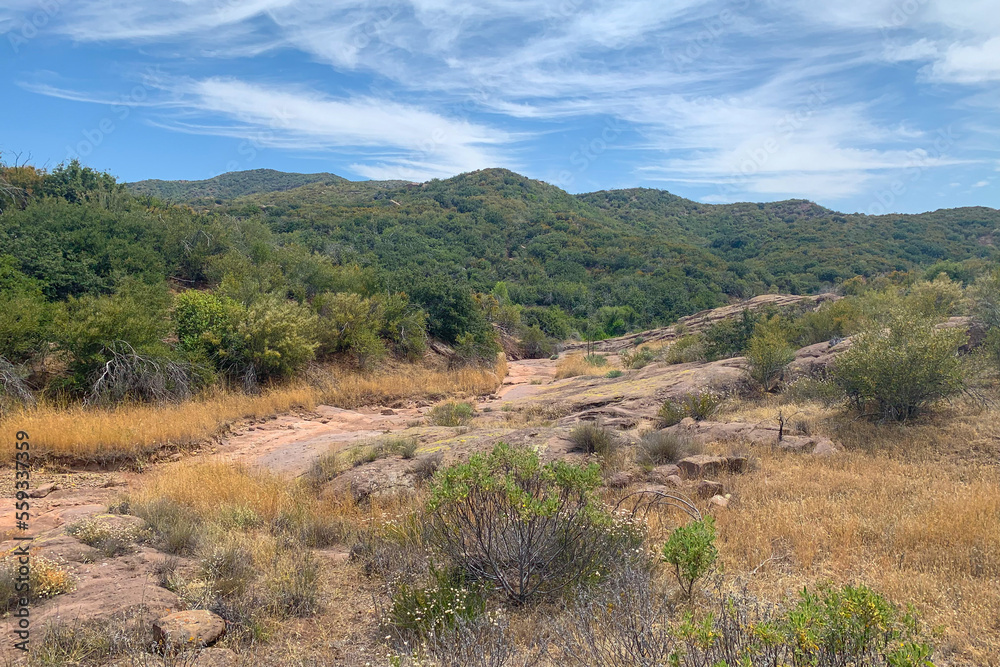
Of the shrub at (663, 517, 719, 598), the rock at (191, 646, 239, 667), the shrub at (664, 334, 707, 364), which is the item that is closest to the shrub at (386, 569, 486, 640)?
the rock at (191, 646, 239, 667)

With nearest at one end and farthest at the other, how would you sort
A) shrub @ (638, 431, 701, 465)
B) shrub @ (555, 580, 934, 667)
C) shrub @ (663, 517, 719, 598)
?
shrub @ (555, 580, 934, 667) → shrub @ (663, 517, 719, 598) → shrub @ (638, 431, 701, 465)

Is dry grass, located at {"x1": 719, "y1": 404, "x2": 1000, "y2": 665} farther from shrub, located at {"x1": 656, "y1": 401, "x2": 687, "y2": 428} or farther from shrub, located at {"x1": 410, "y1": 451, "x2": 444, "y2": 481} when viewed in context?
shrub, located at {"x1": 410, "y1": 451, "x2": 444, "y2": 481}

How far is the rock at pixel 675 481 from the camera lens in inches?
259

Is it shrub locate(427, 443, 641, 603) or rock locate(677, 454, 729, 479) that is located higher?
shrub locate(427, 443, 641, 603)

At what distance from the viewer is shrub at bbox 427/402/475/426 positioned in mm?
12227

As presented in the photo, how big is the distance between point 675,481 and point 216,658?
527cm

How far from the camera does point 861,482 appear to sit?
20.7ft

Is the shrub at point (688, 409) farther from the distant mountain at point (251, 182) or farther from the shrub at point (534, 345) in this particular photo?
the distant mountain at point (251, 182)

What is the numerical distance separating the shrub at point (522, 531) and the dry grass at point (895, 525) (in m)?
1.35

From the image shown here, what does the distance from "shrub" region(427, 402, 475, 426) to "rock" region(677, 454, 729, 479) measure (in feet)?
18.8

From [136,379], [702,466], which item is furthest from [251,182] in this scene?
[702,466]

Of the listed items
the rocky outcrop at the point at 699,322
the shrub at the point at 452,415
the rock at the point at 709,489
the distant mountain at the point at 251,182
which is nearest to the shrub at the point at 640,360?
the rocky outcrop at the point at 699,322

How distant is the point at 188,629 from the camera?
11.7 ft

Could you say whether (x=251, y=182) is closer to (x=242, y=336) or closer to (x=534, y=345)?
(x=534, y=345)
